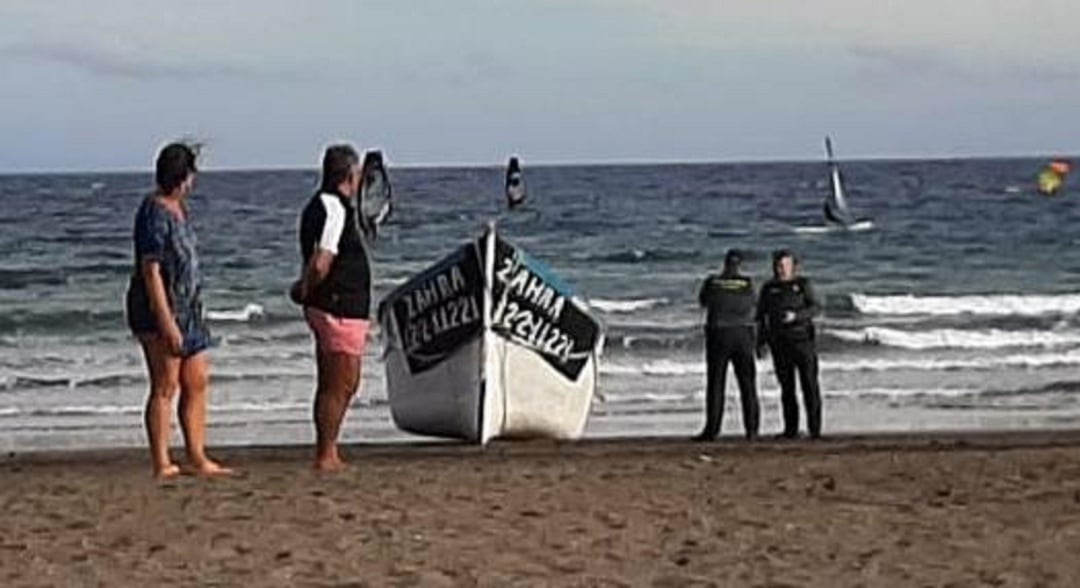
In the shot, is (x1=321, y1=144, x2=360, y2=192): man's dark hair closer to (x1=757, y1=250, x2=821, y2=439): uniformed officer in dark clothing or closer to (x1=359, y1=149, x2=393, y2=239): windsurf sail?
(x1=359, y1=149, x2=393, y2=239): windsurf sail

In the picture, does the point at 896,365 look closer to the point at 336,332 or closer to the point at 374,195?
→ the point at 374,195

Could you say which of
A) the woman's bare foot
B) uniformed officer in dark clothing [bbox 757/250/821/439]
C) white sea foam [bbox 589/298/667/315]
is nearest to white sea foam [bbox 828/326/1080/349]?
white sea foam [bbox 589/298/667/315]

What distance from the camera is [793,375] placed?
16188mm

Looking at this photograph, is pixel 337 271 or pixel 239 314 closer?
pixel 337 271

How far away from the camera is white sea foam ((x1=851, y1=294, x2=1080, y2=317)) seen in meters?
31.8

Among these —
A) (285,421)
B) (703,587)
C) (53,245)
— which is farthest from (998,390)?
(53,245)

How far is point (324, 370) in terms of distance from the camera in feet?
34.7

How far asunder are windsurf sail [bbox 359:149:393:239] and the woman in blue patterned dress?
98 cm

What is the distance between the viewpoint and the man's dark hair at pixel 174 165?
385 inches

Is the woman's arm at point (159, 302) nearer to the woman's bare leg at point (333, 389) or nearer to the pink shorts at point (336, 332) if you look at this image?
the pink shorts at point (336, 332)

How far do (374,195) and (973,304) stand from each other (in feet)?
72.5

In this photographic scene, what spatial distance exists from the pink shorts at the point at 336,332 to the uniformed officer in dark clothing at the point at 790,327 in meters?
5.85

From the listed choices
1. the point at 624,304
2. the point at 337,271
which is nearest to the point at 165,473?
the point at 337,271

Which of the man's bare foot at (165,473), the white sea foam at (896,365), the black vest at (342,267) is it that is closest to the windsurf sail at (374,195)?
the black vest at (342,267)
